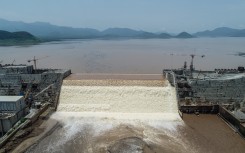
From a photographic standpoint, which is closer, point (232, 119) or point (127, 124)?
point (127, 124)

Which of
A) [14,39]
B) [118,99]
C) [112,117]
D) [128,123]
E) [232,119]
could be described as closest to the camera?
[232,119]

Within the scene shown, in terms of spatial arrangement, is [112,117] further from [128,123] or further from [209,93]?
[209,93]

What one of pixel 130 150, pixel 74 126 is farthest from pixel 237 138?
pixel 74 126

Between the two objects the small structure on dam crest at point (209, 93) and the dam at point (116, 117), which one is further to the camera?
the small structure on dam crest at point (209, 93)

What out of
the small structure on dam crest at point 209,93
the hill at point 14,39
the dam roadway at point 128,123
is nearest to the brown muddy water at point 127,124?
the dam roadway at point 128,123

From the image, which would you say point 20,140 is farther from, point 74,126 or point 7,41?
point 7,41

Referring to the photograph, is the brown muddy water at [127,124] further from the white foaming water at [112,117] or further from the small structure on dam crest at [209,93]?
the small structure on dam crest at [209,93]

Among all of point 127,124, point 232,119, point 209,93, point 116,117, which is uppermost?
point 209,93

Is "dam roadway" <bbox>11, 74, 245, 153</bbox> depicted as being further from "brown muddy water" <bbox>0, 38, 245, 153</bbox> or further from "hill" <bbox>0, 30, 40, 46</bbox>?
"hill" <bbox>0, 30, 40, 46</bbox>

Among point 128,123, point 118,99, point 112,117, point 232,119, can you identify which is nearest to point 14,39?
point 118,99
